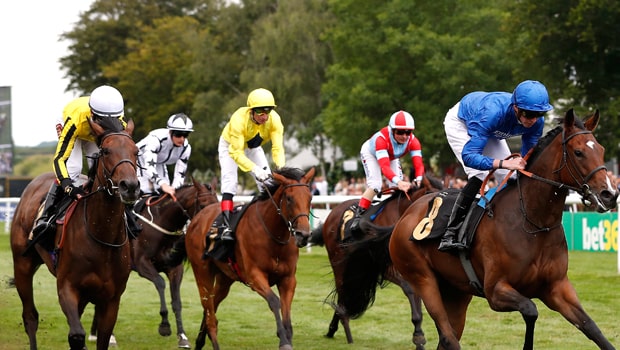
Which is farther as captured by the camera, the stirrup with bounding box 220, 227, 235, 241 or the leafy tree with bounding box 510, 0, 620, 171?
the leafy tree with bounding box 510, 0, 620, 171

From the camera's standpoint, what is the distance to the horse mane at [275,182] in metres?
8.52

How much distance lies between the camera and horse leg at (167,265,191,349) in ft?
30.8

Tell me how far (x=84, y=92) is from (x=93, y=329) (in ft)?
139

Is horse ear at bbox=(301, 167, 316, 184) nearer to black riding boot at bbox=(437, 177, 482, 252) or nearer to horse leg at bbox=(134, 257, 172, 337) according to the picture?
black riding boot at bbox=(437, 177, 482, 252)

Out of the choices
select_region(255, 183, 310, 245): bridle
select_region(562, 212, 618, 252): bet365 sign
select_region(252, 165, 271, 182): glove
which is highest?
select_region(252, 165, 271, 182): glove

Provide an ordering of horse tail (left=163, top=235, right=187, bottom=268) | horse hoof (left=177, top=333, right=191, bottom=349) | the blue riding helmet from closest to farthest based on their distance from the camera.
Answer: the blue riding helmet
horse hoof (left=177, top=333, right=191, bottom=349)
horse tail (left=163, top=235, right=187, bottom=268)

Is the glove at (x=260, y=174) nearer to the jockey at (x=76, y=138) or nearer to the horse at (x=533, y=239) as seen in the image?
the jockey at (x=76, y=138)

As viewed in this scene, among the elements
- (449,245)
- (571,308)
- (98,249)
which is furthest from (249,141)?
(571,308)

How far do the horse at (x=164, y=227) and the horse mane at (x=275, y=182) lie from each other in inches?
68.8

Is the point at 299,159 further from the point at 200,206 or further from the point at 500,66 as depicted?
the point at 200,206

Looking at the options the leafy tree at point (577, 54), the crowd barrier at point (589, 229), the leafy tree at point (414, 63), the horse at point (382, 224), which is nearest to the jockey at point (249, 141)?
the horse at point (382, 224)

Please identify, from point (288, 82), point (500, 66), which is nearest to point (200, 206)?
point (500, 66)

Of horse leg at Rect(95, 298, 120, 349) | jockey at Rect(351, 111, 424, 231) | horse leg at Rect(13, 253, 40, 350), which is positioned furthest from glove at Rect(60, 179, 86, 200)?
jockey at Rect(351, 111, 424, 231)

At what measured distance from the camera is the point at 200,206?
34.8 feet
